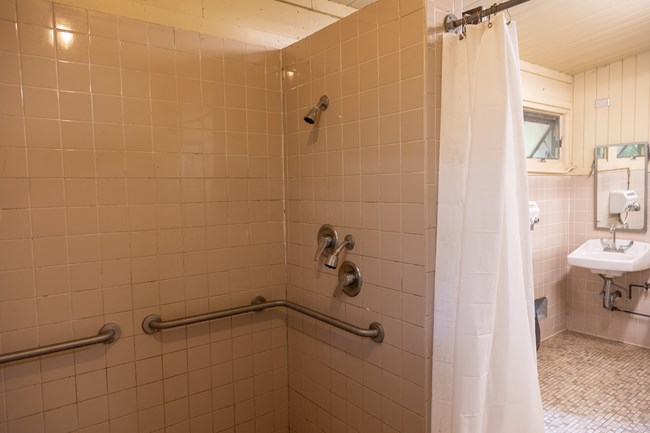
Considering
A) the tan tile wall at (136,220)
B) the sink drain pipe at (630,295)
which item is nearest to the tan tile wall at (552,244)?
the sink drain pipe at (630,295)

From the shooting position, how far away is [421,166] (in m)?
1.23

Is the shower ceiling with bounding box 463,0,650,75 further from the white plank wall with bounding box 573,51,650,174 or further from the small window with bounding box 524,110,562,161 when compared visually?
the small window with bounding box 524,110,562,161

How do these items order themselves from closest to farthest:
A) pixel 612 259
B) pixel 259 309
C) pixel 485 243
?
pixel 485 243
pixel 259 309
pixel 612 259

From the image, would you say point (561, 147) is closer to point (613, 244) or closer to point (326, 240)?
→ point (613, 244)

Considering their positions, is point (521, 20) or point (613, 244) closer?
point (521, 20)

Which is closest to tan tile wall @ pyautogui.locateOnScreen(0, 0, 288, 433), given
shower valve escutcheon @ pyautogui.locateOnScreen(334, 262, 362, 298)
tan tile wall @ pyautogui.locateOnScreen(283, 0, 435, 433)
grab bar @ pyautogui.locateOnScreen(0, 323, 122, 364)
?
grab bar @ pyautogui.locateOnScreen(0, 323, 122, 364)

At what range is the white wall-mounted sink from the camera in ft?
8.94

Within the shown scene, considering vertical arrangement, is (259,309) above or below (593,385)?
above

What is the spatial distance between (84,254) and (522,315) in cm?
149

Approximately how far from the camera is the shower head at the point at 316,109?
1.53m

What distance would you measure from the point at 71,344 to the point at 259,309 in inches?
27.5

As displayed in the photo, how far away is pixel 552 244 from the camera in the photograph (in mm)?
3283

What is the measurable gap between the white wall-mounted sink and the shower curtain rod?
94.4 inches

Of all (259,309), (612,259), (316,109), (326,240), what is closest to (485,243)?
(326,240)
